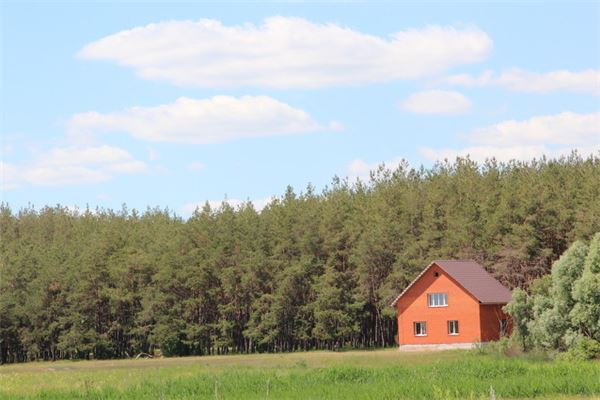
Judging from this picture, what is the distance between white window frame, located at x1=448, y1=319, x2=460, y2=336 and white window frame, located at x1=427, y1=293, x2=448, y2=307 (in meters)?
1.34

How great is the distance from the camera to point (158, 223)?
118 m

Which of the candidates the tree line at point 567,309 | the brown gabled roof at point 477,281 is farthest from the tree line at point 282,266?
the tree line at point 567,309

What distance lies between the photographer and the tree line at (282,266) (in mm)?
84375

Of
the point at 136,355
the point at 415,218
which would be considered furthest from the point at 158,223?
the point at 415,218

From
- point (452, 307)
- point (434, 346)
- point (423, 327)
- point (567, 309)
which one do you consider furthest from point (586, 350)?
point (423, 327)

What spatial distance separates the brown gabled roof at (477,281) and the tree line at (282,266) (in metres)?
5.37

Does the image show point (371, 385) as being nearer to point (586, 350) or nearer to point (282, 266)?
point (586, 350)

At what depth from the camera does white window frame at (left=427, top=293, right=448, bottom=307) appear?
7538 cm

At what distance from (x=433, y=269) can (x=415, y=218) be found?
56.4ft

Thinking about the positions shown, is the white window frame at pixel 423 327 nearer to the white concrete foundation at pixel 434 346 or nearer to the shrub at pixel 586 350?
the white concrete foundation at pixel 434 346

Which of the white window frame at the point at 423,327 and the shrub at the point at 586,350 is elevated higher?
the white window frame at the point at 423,327

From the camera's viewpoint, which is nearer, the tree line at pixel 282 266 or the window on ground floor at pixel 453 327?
the window on ground floor at pixel 453 327

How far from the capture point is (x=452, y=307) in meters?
74.8

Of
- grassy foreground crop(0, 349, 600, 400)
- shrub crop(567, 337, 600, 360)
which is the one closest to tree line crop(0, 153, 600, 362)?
shrub crop(567, 337, 600, 360)
